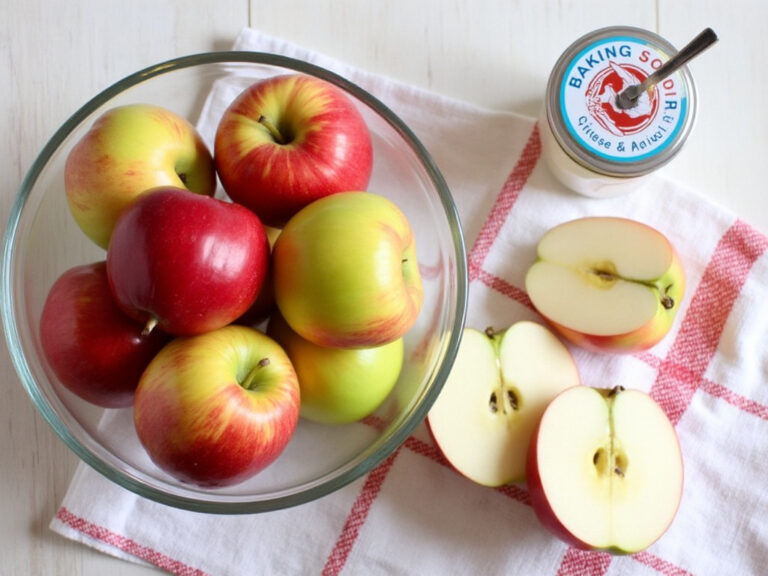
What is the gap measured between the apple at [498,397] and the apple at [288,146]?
0.77ft

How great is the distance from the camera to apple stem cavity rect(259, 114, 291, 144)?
2.24 feet

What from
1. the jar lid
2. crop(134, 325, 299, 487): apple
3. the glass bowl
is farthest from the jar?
crop(134, 325, 299, 487): apple

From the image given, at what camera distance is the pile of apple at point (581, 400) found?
0.79m

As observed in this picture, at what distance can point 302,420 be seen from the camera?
764 millimetres

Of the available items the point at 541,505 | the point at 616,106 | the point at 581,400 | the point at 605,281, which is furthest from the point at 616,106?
the point at 541,505

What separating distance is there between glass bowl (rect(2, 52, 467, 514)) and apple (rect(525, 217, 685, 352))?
0.40 feet

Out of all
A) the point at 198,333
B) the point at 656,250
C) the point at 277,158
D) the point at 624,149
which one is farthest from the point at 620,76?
the point at 198,333

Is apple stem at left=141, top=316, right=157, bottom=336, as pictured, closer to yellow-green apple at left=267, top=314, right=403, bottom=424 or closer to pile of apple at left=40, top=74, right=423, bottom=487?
pile of apple at left=40, top=74, right=423, bottom=487

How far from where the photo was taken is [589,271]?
83cm

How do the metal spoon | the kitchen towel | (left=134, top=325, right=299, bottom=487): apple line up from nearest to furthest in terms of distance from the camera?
1. (left=134, top=325, right=299, bottom=487): apple
2. the metal spoon
3. the kitchen towel

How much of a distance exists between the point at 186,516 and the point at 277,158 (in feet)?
1.30

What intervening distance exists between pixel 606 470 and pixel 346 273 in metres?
0.38

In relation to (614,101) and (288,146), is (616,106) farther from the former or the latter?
(288,146)

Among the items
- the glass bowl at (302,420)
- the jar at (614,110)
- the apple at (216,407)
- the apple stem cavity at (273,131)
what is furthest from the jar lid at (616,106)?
the apple at (216,407)
